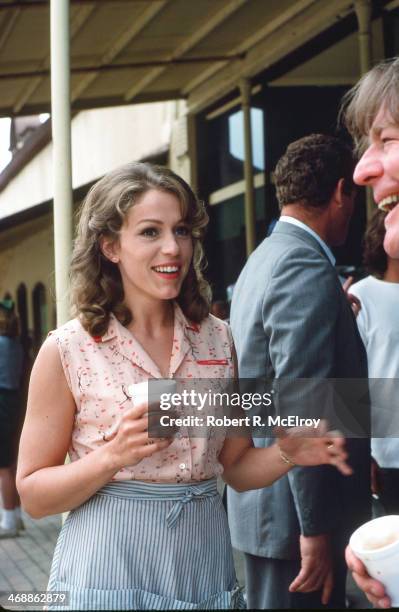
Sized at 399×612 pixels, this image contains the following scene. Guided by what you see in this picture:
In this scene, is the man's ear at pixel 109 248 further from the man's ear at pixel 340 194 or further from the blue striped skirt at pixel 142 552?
the man's ear at pixel 340 194

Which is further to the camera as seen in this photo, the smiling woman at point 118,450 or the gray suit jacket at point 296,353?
the gray suit jacket at point 296,353

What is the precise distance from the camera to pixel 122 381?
1.67 m

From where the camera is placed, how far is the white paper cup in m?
1.28

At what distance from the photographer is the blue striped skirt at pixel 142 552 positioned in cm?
160

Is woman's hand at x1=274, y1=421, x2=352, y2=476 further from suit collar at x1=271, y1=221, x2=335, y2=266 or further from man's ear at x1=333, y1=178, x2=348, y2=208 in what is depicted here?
man's ear at x1=333, y1=178, x2=348, y2=208

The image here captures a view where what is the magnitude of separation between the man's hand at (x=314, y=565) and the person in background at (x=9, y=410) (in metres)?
4.20

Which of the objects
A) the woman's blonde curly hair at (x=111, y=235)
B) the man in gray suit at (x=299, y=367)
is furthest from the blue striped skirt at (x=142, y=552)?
the man in gray suit at (x=299, y=367)

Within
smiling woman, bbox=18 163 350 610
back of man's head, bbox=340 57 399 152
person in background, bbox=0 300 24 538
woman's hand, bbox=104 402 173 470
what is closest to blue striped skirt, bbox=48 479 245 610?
smiling woman, bbox=18 163 350 610

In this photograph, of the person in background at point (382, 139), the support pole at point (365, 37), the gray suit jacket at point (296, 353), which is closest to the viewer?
the person in background at point (382, 139)

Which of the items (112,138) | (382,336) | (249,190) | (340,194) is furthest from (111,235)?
(112,138)

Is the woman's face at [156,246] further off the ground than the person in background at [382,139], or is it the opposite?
the person in background at [382,139]

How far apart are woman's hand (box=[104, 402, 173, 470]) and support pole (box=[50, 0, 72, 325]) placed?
1031 millimetres

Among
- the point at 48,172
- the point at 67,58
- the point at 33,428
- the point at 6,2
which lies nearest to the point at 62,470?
the point at 33,428

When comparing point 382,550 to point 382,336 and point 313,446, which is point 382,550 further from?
point 382,336
